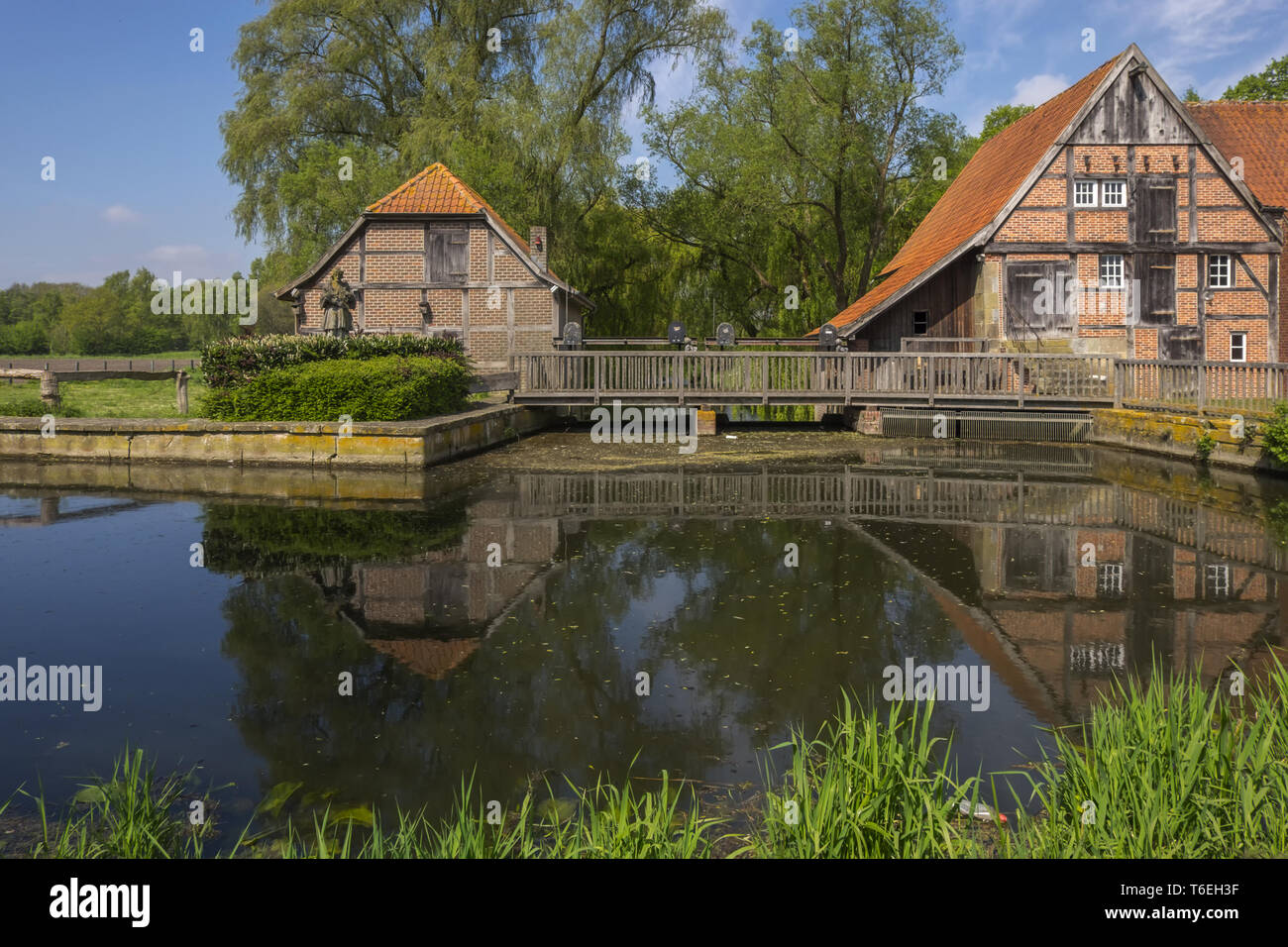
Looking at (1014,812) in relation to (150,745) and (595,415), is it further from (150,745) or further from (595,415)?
(595,415)

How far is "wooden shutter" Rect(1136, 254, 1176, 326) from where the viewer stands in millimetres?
24797

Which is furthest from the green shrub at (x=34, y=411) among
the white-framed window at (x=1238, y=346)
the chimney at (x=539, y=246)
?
the white-framed window at (x=1238, y=346)

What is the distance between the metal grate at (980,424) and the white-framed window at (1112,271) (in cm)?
394

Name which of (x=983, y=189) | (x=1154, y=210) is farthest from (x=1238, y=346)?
(x=983, y=189)

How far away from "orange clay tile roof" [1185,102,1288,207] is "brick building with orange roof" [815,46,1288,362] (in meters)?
2.54

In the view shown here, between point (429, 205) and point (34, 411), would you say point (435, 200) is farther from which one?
point (34, 411)

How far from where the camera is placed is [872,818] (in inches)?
147

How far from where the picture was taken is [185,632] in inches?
292

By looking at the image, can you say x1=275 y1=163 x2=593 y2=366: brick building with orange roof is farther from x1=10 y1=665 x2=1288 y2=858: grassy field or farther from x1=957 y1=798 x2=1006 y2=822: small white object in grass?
x1=957 y1=798 x2=1006 y2=822: small white object in grass

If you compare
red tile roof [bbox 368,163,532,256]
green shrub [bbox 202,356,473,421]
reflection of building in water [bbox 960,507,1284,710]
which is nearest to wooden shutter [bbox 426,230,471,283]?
red tile roof [bbox 368,163,532,256]

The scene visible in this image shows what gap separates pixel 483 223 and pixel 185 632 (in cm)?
2050

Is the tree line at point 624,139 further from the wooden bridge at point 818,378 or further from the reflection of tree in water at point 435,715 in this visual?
the reflection of tree in water at point 435,715

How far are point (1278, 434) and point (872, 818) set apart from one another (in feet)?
42.9
